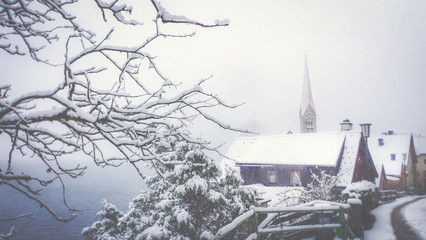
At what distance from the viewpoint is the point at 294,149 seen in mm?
21156

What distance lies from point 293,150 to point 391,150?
997 inches

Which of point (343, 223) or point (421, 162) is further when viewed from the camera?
point (421, 162)

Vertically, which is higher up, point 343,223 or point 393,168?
point 343,223

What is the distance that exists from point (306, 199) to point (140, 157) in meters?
10.9

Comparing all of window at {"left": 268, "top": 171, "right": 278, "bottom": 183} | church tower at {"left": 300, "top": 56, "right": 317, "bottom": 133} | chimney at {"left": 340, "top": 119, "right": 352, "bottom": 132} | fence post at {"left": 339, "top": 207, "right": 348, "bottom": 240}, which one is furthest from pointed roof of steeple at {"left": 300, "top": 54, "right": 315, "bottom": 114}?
fence post at {"left": 339, "top": 207, "right": 348, "bottom": 240}

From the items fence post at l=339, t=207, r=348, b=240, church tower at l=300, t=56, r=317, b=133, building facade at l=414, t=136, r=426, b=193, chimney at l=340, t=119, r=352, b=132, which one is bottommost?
building facade at l=414, t=136, r=426, b=193

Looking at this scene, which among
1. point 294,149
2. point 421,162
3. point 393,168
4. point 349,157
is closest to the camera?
point 349,157

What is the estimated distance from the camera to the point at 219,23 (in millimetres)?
2291

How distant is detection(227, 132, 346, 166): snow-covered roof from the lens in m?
19.0

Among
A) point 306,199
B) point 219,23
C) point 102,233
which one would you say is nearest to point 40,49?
point 219,23

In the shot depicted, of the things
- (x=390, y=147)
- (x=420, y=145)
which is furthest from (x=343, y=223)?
(x=420, y=145)

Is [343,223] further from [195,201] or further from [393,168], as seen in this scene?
[393,168]

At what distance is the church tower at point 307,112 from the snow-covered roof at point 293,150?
22.2m

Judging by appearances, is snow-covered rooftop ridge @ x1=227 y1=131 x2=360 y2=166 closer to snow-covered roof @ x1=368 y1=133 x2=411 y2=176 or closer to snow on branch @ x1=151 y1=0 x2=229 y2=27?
snow on branch @ x1=151 y1=0 x2=229 y2=27
